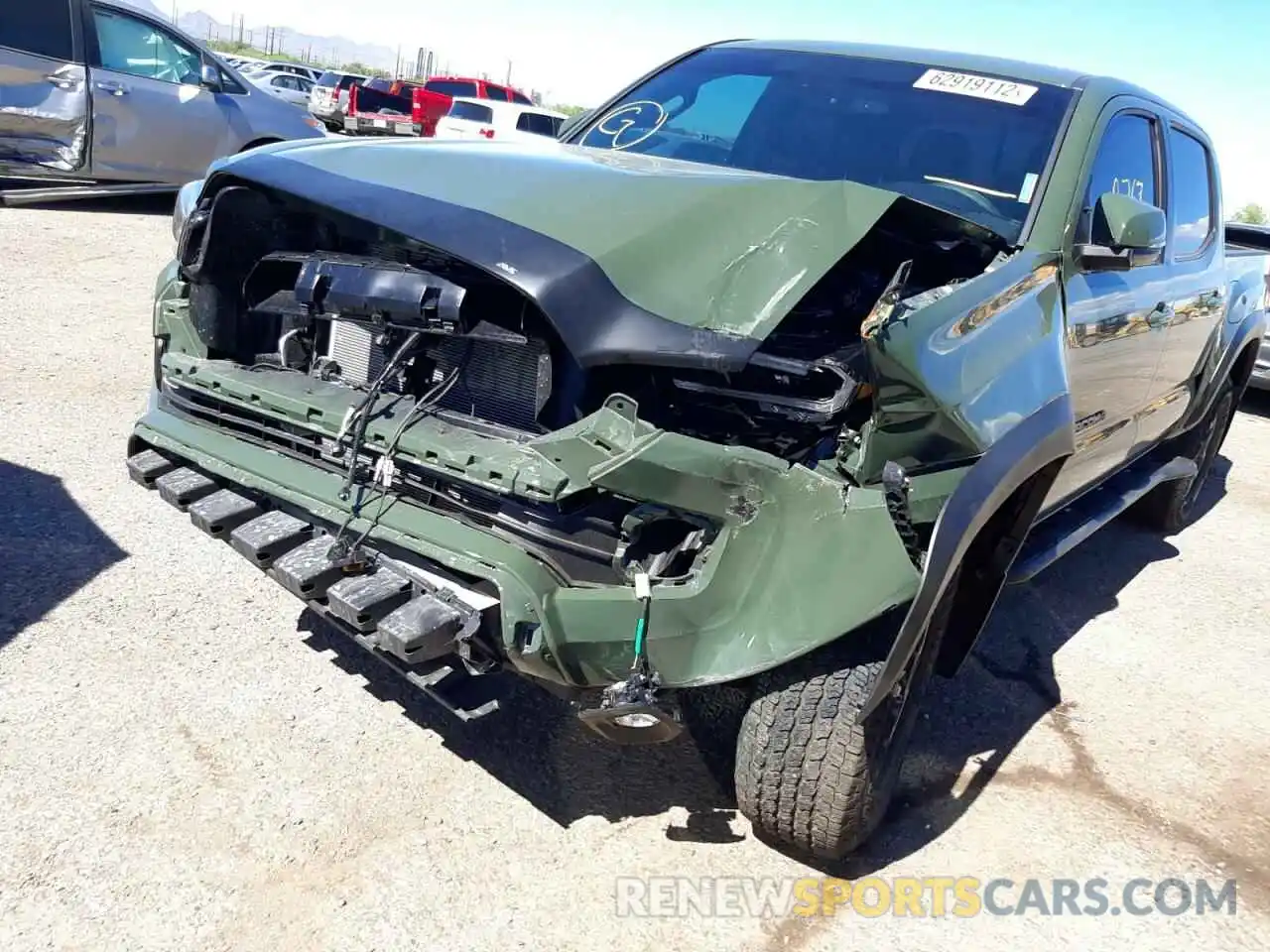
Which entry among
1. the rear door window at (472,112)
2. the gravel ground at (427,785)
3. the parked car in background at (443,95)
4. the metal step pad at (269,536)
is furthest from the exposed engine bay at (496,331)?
the parked car in background at (443,95)

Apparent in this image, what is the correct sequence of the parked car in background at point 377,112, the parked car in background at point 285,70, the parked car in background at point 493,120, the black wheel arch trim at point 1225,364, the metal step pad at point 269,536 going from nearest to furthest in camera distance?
the metal step pad at point 269,536
the black wheel arch trim at point 1225,364
the parked car in background at point 493,120
the parked car in background at point 377,112
the parked car in background at point 285,70

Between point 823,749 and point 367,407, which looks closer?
point 823,749

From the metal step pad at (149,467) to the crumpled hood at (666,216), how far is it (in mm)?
848

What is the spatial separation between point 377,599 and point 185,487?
35.9 inches

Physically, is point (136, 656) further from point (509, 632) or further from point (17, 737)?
point (509, 632)

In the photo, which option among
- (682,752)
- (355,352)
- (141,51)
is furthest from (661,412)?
(141,51)

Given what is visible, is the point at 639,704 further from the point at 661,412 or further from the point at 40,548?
the point at 40,548

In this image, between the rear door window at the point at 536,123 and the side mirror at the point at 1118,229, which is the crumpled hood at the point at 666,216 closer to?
the side mirror at the point at 1118,229

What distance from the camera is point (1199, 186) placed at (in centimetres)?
473

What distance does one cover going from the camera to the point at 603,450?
7.54ft

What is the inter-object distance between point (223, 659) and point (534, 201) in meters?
1.72

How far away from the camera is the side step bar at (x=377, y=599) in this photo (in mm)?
2283

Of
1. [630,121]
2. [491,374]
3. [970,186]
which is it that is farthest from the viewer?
[630,121]

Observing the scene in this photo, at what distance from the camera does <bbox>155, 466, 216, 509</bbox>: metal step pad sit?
2904 mm
